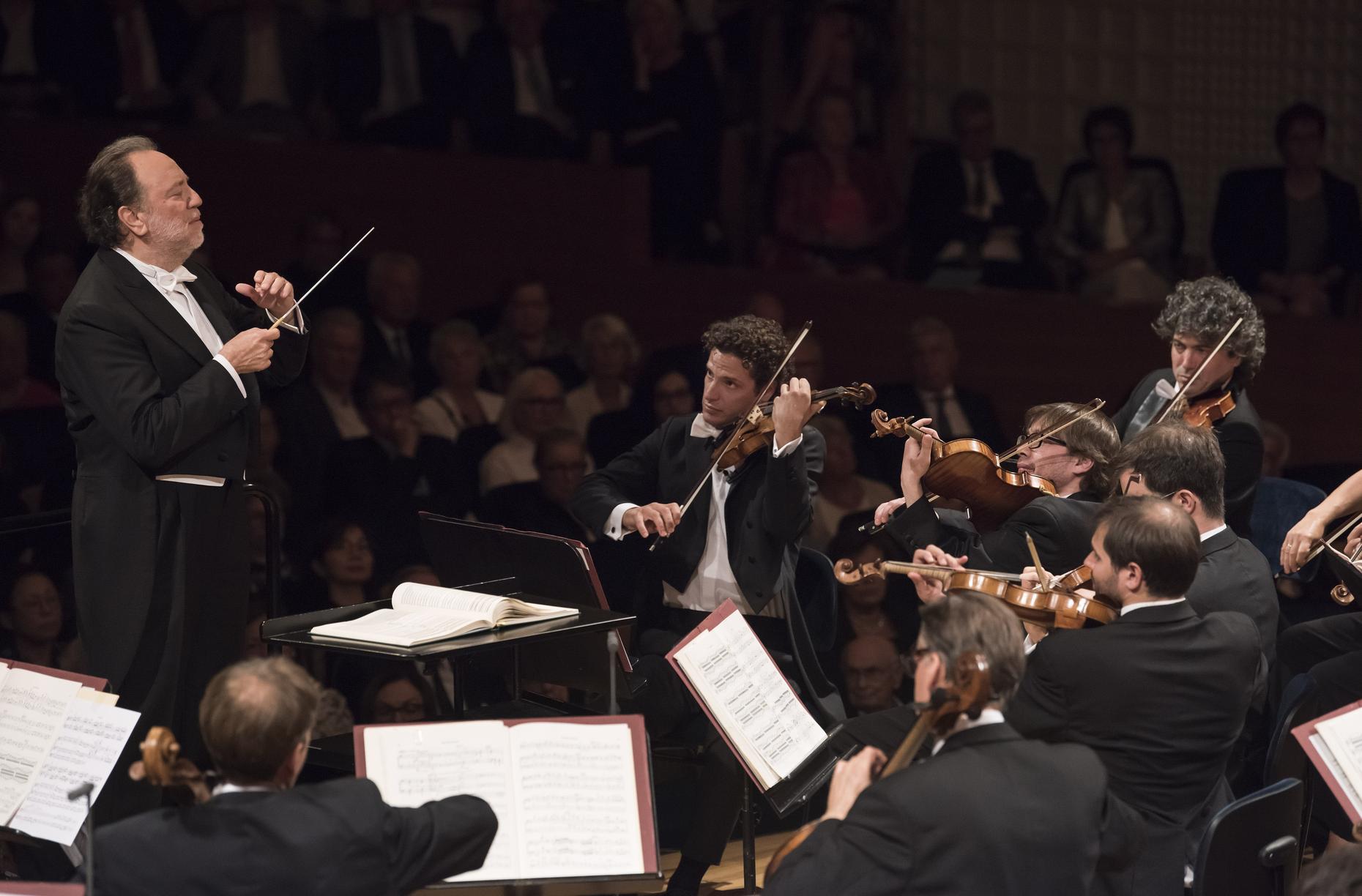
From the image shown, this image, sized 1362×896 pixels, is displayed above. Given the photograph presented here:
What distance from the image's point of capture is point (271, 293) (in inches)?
140

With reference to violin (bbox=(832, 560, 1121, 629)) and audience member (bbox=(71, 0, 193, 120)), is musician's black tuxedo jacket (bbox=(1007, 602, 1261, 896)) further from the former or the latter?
audience member (bbox=(71, 0, 193, 120))

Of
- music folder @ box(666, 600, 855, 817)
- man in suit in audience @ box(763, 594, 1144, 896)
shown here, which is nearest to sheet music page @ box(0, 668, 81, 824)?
music folder @ box(666, 600, 855, 817)

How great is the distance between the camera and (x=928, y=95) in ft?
27.6

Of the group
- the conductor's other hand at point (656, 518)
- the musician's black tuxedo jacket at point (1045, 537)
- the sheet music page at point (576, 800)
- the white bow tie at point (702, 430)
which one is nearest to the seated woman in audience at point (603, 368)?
the white bow tie at point (702, 430)

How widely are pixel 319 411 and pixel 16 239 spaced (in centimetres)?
112

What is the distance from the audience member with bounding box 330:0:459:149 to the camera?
6.96 meters

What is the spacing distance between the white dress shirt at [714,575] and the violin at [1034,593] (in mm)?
747

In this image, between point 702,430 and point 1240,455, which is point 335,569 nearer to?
point 702,430

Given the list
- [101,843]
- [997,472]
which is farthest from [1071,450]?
[101,843]

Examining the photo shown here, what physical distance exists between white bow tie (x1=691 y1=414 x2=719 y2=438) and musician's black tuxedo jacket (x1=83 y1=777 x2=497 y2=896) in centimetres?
171

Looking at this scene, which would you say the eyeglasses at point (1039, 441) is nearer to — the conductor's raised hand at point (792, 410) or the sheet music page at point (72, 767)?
the conductor's raised hand at point (792, 410)

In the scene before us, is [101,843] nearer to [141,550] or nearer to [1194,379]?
[141,550]

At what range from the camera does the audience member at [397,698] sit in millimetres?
4613

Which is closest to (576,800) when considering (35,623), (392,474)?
(35,623)
